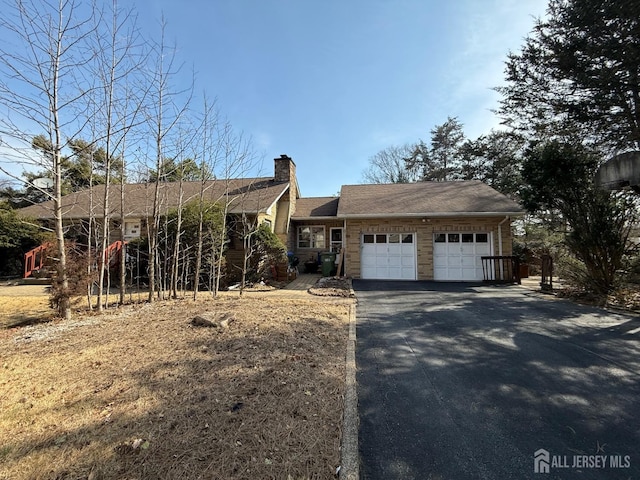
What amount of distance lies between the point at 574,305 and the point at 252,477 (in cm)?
881

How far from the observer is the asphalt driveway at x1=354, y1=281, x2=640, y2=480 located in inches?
82.8

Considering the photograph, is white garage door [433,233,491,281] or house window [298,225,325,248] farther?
house window [298,225,325,248]

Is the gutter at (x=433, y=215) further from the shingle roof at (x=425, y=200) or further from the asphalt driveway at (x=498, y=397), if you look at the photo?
the asphalt driveway at (x=498, y=397)

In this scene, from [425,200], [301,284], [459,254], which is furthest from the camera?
[425,200]

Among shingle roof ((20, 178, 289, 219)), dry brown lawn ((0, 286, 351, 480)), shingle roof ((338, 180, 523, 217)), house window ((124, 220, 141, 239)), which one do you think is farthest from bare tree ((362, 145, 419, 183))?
dry brown lawn ((0, 286, 351, 480))

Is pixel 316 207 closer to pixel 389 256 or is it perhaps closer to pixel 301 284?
pixel 389 256

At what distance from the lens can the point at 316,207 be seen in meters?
16.4

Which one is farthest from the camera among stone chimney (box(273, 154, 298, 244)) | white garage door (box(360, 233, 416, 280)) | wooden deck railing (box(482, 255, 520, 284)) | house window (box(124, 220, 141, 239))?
stone chimney (box(273, 154, 298, 244))

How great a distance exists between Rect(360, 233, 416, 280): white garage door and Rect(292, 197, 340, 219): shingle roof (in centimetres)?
323

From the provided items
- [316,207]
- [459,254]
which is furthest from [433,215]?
[316,207]

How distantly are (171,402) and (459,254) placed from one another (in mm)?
11887

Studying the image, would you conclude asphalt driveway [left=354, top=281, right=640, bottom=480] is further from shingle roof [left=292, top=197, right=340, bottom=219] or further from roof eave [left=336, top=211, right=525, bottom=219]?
shingle roof [left=292, top=197, right=340, bottom=219]

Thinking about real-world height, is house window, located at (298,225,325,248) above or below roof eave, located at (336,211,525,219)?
below

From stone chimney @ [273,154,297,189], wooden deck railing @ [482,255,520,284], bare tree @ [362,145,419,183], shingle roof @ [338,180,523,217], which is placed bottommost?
wooden deck railing @ [482,255,520,284]
